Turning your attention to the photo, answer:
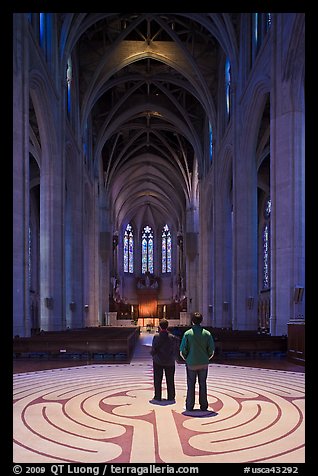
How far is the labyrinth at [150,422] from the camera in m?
4.89

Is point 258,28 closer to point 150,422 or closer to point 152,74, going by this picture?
point 152,74

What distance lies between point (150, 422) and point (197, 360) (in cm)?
118

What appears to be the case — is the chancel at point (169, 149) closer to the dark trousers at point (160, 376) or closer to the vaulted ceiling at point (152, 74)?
the vaulted ceiling at point (152, 74)

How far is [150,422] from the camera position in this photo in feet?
21.2

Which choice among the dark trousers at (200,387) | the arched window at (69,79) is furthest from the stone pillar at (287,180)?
the arched window at (69,79)

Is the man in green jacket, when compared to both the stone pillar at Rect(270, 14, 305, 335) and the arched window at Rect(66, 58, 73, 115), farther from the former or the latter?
the arched window at Rect(66, 58, 73, 115)

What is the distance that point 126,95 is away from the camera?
35.9 metres

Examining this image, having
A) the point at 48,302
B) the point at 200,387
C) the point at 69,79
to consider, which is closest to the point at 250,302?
the point at 48,302

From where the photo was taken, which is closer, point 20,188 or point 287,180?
point 20,188

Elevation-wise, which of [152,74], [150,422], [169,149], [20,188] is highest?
[152,74]

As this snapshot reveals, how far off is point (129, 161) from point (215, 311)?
80.8 feet

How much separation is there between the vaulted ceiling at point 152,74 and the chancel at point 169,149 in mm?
97

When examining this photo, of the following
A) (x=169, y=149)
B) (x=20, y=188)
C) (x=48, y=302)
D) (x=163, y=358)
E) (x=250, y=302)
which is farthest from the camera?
(x=169, y=149)

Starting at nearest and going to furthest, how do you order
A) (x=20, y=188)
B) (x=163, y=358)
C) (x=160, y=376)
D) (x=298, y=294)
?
(x=163, y=358)
(x=160, y=376)
(x=298, y=294)
(x=20, y=188)
